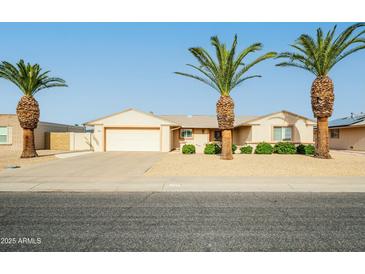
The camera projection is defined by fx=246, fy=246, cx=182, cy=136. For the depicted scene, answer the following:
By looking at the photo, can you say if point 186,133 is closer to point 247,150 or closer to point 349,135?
point 247,150

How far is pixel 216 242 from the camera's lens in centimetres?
456

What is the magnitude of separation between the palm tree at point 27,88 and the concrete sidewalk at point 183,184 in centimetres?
936

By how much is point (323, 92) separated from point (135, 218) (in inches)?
671

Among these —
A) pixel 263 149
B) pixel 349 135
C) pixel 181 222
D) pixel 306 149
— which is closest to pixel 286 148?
pixel 306 149

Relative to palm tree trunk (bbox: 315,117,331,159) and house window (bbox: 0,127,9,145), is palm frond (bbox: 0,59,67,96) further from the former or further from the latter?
palm tree trunk (bbox: 315,117,331,159)

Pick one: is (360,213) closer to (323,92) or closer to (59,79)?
(323,92)

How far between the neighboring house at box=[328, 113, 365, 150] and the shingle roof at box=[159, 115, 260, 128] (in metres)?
10.7

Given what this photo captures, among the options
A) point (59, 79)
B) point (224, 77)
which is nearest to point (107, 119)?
point (59, 79)

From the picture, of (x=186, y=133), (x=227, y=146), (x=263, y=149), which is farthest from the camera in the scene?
(x=186, y=133)

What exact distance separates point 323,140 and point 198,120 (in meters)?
17.5

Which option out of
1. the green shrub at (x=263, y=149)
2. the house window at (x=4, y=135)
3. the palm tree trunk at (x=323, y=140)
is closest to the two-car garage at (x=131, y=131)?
the house window at (x=4, y=135)

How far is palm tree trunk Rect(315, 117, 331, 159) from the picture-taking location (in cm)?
1773

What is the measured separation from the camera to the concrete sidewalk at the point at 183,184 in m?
9.33

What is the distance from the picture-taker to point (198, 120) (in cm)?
3316
